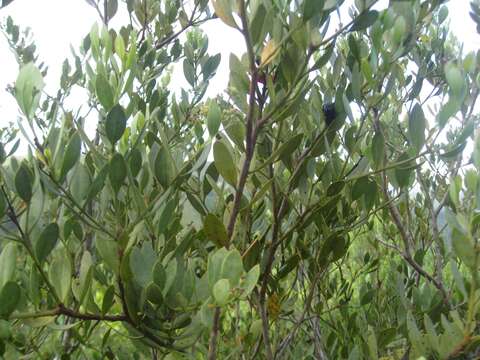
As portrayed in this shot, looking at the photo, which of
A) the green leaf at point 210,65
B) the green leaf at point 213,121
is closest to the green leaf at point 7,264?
the green leaf at point 213,121

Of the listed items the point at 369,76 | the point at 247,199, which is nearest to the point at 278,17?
the point at 369,76

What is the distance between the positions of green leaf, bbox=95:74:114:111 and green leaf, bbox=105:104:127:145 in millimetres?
49

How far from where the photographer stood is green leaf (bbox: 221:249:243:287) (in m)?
0.80

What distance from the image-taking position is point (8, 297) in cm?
77

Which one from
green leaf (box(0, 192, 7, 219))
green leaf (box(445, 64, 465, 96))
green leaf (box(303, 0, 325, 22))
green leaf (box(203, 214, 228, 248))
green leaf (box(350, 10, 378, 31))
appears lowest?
green leaf (box(203, 214, 228, 248))

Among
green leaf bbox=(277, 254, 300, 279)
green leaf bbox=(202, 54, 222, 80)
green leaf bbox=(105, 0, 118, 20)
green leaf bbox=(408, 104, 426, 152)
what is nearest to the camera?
green leaf bbox=(408, 104, 426, 152)

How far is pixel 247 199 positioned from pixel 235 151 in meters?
0.11

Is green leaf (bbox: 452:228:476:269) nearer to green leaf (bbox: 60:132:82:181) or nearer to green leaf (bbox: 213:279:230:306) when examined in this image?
green leaf (bbox: 213:279:230:306)

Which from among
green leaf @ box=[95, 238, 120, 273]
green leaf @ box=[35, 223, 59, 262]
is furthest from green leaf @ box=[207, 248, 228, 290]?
green leaf @ box=[35, 223, 59, 262]

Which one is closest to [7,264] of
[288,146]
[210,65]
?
[288,146]

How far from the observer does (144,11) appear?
6.39 ft

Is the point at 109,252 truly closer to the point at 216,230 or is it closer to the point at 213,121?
the point at 216,230

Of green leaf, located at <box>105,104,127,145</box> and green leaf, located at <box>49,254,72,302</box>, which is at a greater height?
green leaf, located at <box>105,104,127,145</box>

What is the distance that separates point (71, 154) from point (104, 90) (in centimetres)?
12
